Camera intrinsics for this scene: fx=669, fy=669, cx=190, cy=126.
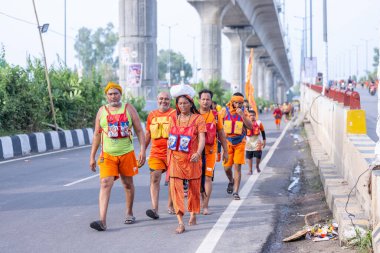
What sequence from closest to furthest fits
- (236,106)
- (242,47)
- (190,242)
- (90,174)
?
(190,242) < (236,106) < (90,174) < (242,47)

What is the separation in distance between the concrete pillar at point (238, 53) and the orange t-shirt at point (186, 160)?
1899 inches

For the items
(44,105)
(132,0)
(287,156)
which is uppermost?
(132,0)

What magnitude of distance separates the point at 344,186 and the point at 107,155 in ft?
12.0

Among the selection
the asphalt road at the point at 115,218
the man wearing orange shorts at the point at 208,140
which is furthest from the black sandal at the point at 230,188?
the man wearing orange shorts at the point at 208,140

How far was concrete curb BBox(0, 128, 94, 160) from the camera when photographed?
1738 cm

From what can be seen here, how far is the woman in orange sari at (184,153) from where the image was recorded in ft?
25.6

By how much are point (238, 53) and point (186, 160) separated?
173ft

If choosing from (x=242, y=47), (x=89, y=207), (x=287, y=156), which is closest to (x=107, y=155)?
(x=89, y=207)

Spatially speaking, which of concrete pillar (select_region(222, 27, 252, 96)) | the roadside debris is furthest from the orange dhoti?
concrete pillar (select_region(222, 27, 252, 96))

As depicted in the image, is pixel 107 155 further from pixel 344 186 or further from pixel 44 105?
pixel 44 105

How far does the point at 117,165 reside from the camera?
8016mm

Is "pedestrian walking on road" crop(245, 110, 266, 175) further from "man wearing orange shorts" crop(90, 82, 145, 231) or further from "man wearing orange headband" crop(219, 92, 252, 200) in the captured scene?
"man wearing orange shorts" crop(90, 82, 145, 231)

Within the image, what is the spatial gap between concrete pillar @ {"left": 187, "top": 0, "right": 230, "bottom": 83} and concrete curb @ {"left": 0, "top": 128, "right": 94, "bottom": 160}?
22.0m

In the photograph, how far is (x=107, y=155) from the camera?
7.91 meters
